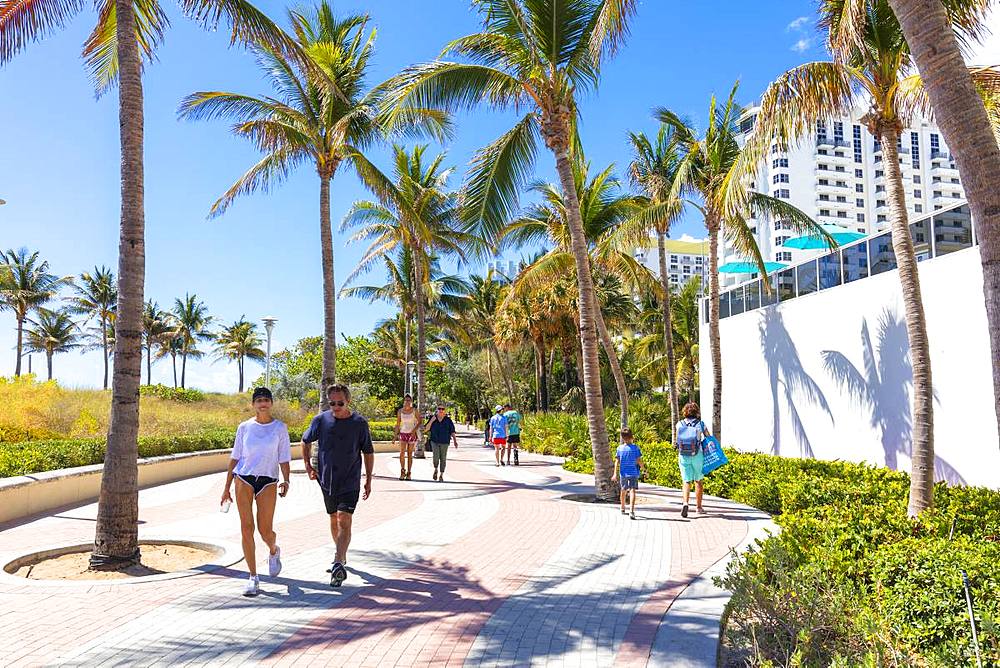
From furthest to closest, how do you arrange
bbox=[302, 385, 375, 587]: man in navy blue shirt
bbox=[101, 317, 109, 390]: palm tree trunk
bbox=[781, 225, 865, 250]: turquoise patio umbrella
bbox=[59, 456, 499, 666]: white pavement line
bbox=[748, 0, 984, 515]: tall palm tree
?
bbox=[101, 317, 109, 390]: palm tree trunk, bbox=[781, 225, 865, 250]: turquoise patio umbrella, bbox=[748, 0, 984, 515]: tall palm tree, bbox=[302, 385, 375, 587]: man in navy blue shirt, bbox=[59, 456, 499, 666]: white pavement line

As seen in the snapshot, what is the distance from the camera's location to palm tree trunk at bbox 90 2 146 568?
23.1ft

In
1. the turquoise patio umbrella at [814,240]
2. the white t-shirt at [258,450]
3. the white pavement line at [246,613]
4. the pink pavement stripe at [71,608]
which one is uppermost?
the turquoise patio umbrella at [814,240]

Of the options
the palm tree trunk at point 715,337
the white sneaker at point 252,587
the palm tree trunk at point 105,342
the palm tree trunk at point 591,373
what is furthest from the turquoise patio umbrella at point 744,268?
the palm tree trunk at point 105,342

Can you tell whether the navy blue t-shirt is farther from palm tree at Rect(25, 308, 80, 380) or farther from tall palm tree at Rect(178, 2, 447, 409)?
palm tree at Rect(25, 308, 80, 380)

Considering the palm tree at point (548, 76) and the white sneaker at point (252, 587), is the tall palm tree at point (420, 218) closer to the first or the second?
the palm tree at point (548, 76)

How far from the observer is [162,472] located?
15.9 meters

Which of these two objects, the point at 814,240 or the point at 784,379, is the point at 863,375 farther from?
the point at 814,240

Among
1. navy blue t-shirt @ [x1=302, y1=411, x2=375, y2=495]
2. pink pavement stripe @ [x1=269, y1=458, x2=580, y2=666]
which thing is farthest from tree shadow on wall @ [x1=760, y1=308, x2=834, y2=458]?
navy blue t-shirt @ [x1=302, y1=411, x2=375, y2=495]

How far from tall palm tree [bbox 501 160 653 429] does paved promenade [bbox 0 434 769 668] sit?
30.3 ft

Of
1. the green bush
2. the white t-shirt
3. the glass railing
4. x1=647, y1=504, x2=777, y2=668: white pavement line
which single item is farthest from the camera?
the green bush

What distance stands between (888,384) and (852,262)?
8.89 feet

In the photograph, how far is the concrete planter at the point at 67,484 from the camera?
10.3 meters

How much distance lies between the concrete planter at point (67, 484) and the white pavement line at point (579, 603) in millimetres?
7860

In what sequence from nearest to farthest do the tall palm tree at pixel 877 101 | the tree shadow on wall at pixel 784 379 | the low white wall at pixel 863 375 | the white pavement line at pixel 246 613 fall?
the white pavement line at pixel 246 613 → the tall palm tree at pixel 877 101 → the low white wall at pixel 863 375 → the tree shadow on wall at pixel 784 379
